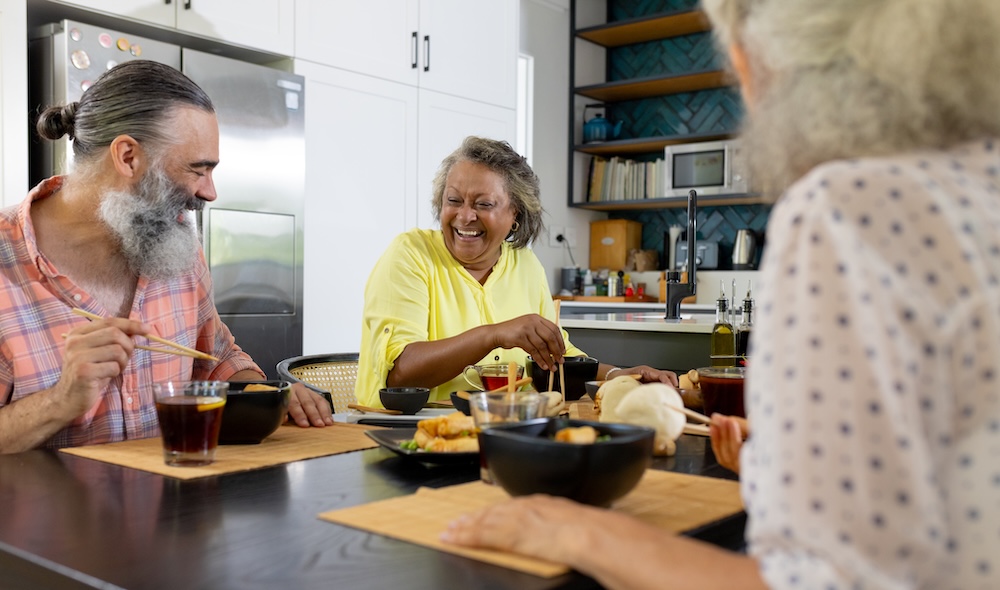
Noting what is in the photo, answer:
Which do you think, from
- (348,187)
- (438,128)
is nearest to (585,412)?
(348,187)

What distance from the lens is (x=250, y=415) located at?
1.39 meters

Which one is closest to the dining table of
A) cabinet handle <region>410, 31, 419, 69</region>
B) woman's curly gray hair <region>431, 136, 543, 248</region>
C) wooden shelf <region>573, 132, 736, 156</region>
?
woman's curly gray hair <region>431, 136, 543, 248</region>

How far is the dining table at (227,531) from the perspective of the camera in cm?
78

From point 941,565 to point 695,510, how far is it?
41 cm

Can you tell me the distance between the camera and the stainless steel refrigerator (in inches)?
132

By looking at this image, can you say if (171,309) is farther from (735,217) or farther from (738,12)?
(735,217)

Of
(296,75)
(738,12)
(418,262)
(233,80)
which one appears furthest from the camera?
(296,75)

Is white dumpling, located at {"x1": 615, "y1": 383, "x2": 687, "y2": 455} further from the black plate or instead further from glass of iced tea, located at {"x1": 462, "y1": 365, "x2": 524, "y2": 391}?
glass of iced tea, located at {"x1": 462, "y1": 365, "x2": 524, "y2": 391}

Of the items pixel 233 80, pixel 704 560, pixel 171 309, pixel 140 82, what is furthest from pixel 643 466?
pixel 233 80

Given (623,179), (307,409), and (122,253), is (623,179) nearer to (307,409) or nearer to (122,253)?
(122,253)

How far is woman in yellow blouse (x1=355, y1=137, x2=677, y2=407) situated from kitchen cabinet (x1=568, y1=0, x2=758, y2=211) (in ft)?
11.3

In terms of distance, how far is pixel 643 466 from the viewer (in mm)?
979

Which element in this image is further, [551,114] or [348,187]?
[551,114]

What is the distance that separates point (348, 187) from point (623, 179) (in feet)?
9.04
